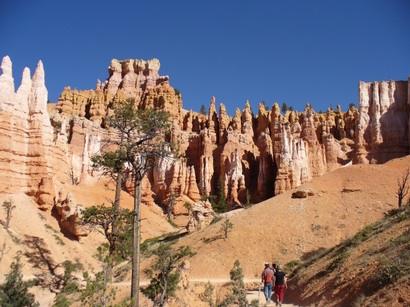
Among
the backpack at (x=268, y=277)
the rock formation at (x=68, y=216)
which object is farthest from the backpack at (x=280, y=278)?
the rock formation at (x=68, y=216)

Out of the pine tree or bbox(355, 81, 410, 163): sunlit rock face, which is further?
bbox(355, 81, 410, 163): sunlit rock face

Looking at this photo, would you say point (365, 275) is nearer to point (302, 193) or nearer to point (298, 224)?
point (298, 224)

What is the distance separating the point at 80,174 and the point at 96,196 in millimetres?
10023

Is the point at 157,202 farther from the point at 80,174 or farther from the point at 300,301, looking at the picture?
the point at 300,301

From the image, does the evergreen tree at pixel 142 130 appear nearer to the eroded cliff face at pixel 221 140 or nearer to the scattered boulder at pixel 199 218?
the scattered boulder at pixel 199 218

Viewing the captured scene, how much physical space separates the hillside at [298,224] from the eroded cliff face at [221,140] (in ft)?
65.4

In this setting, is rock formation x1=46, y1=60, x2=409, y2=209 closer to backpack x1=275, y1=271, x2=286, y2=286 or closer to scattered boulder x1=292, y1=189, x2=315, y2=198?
scattered boulder x1=292, y1=189, x2=315, y2=198

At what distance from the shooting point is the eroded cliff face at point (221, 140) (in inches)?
2066

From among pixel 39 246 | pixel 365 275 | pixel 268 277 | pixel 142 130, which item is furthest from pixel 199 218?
pixel 365 275

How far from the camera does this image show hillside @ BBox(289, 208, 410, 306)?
14.1 metres

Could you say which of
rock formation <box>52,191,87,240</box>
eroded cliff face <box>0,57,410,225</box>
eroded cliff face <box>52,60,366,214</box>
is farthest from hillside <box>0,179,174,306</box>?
eroded cliff face <box>52,60,366,214</box>

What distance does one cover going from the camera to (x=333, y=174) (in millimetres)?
51219

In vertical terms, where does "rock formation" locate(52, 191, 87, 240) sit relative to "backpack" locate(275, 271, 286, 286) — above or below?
above

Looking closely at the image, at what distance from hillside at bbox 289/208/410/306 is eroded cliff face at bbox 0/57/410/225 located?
118 ft
